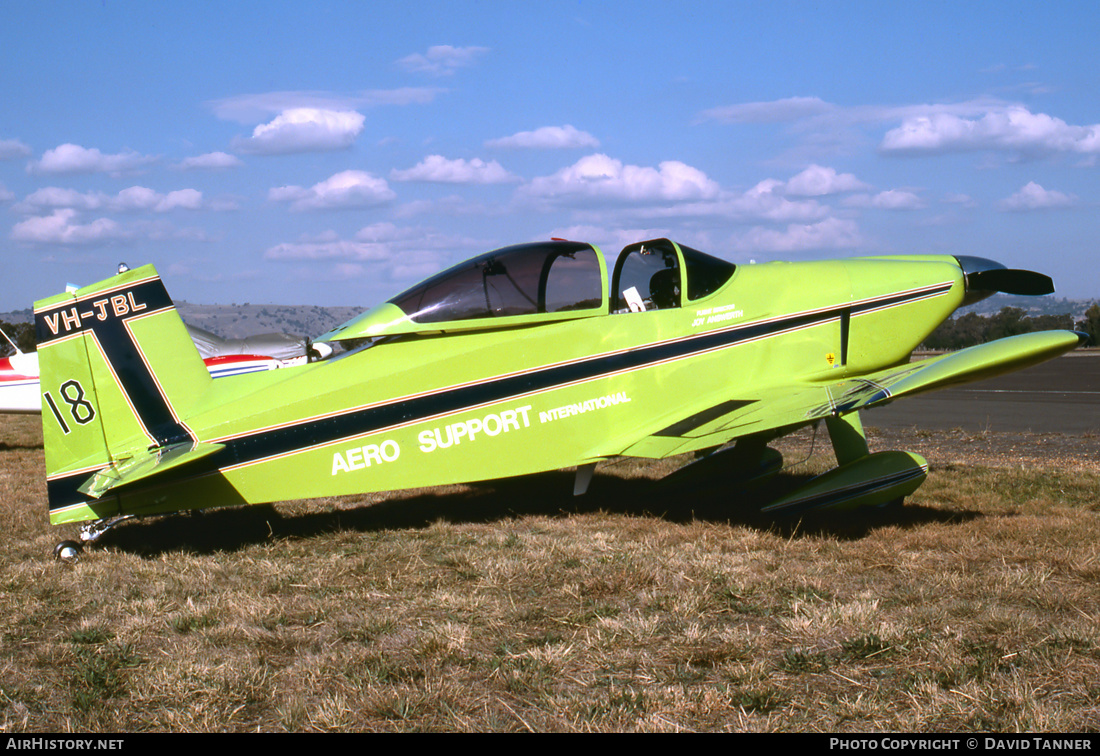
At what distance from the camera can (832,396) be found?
605cm

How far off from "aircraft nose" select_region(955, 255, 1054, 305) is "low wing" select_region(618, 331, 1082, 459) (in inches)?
50.2

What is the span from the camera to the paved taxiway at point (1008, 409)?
13.7m

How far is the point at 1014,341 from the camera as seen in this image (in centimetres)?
567

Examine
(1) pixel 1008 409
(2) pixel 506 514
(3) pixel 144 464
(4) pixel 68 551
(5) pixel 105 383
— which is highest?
(5) pixel 105 383

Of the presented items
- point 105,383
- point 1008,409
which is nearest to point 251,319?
point 1008,409

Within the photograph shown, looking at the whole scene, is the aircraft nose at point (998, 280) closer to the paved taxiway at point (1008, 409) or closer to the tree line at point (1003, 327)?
the paved taxiway at point (1008, 409)

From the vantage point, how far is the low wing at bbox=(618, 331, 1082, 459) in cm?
554

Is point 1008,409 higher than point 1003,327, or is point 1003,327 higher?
point 1003,327

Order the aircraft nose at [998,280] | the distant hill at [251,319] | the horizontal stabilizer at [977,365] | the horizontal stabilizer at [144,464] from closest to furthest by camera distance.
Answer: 1. the horizontal stabilizer at [144,464]
2. the horizontal stabilizer at [977,365]
3. the aircraft nose at [998,280]
4. the distant hill at [251,319]

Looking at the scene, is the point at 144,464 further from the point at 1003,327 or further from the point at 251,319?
the point at 251,319

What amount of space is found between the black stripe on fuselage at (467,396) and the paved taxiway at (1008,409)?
22.7ft

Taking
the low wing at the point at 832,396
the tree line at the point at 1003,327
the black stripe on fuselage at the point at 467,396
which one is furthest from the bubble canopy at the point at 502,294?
the tree line at the point at 1003,327

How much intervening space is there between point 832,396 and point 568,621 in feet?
9.69
